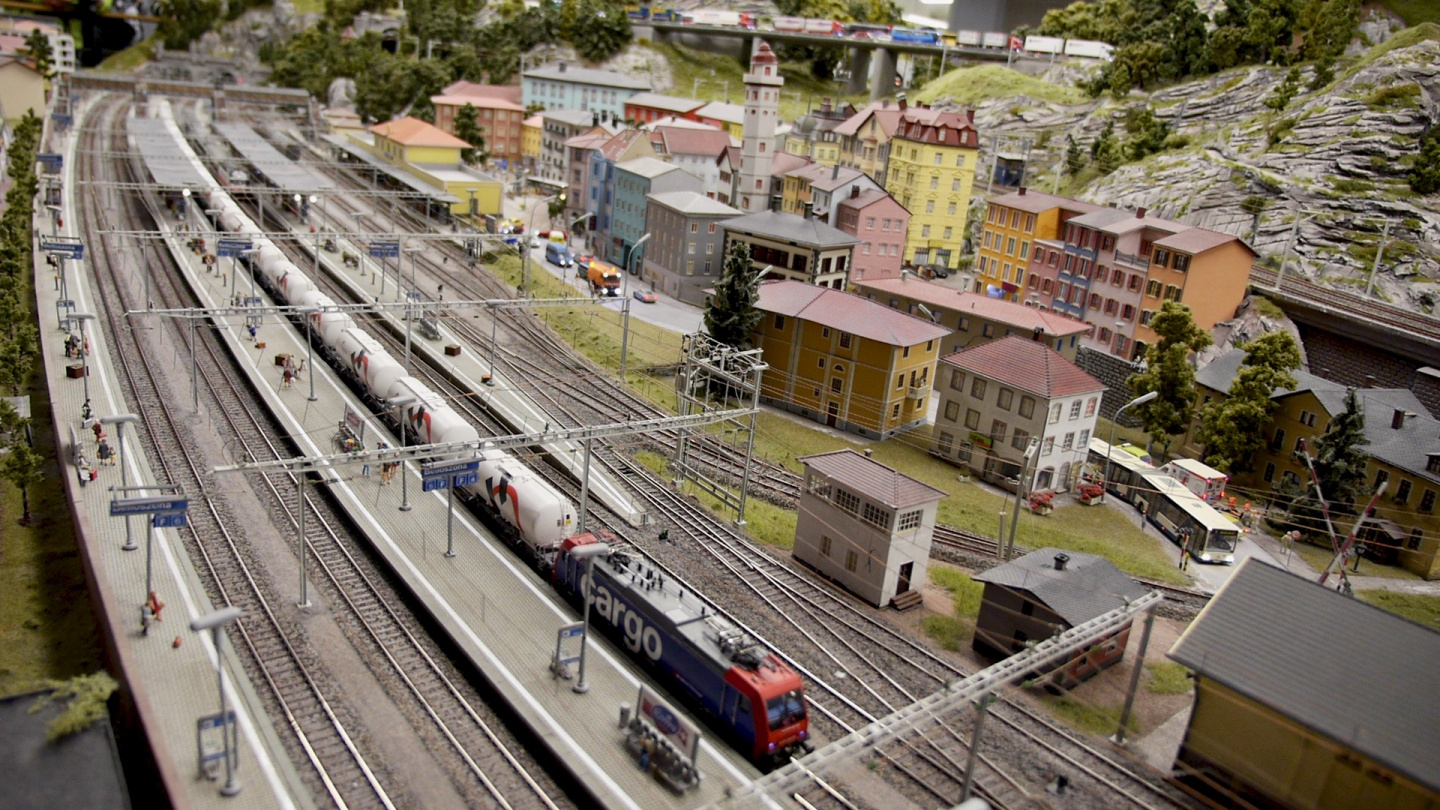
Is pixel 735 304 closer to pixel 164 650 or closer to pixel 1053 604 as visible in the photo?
pixel 1053 604

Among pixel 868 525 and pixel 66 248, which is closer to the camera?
pixel 868 525

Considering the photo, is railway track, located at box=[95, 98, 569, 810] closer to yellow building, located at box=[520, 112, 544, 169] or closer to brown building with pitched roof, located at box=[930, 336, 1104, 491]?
brown building with pitched roof, located at box=[930, 336, 1104, 491]

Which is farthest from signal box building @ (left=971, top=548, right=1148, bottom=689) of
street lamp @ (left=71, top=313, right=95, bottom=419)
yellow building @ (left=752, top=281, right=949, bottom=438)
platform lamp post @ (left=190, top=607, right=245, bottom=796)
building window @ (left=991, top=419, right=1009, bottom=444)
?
street lamp @ (left=71, top=313, right=95, bottom=419)

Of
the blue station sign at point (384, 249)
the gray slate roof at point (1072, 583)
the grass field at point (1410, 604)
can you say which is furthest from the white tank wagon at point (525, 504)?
the grass field at point (1410, 604)

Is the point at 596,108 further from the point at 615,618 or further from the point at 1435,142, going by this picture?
the point at 615,618

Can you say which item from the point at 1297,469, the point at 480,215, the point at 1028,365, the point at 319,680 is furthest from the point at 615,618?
the point at 480,215

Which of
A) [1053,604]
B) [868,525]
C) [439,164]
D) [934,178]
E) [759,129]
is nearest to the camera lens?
[1053,604]

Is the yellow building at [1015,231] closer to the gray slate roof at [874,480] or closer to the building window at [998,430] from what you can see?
the building window at [998,430]

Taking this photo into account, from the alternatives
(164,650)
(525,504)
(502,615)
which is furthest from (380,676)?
(525,504)
